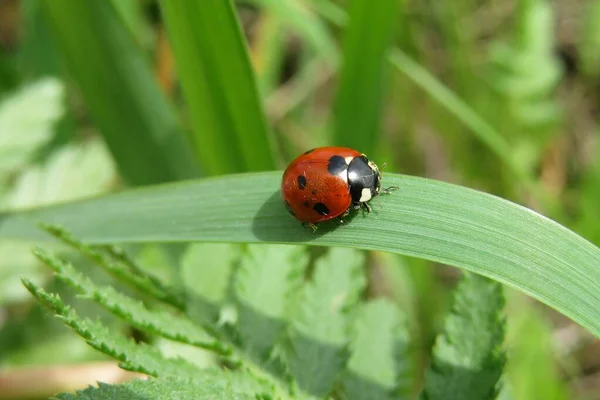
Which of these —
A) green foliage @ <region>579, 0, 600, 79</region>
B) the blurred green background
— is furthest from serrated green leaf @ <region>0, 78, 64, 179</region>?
green foliage @ <region>579, 0, 600, 79</region>

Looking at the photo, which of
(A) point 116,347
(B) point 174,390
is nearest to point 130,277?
(A) point 116,347

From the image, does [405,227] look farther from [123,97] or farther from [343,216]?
[123,97]

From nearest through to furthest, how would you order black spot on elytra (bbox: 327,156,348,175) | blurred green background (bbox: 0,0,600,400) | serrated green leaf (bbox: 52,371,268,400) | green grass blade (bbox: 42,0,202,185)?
serrated green leaf (bbox: 52,371,268,400) → black spot on elytra (bbox: 327,156,348,175) → blurred green background (bbox: 0,0,600,400) → green grass blade (bbox: 42,0,202,185)

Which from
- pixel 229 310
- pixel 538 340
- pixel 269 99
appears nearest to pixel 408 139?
pixel 269 99

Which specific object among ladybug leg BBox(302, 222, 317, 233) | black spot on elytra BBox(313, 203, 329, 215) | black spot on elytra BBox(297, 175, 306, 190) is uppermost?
black spot on elytra BBox(297, 175, 306, 190)

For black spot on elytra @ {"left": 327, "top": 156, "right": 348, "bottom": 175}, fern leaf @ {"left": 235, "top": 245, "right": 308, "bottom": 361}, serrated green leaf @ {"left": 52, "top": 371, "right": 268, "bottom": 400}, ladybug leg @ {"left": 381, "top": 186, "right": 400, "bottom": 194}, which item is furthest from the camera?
black spot on elytra @ {"left": 327, "top": 156, "right": 348, "bottom": 175}

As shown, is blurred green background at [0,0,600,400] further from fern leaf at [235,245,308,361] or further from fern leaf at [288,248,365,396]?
fern leaf at [235,245,308,361]
